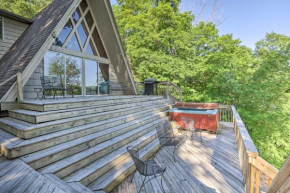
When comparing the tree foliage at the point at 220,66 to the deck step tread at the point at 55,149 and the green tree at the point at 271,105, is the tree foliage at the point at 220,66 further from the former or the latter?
the deck step tread at the point at 55,149

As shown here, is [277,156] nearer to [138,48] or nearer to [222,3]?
[138,48]

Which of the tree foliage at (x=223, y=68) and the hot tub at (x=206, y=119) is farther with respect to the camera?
the tree foliage at (x=223, y=68)

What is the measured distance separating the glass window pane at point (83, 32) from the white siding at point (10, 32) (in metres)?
3.20

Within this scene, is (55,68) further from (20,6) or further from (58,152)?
(20,6)

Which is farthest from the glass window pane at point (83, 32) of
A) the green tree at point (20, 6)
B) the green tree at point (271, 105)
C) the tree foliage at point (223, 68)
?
the green tree at point (20, 6)

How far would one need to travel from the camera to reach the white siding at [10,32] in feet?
22.2

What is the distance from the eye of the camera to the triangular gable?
4.82m

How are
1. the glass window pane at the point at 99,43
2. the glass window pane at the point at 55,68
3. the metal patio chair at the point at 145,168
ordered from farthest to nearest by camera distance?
the glass window pane at the point at 99,43 < the glass window pane at the point at 55,68 < the metal patio chair at the point at 145,168

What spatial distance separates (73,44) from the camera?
682cm

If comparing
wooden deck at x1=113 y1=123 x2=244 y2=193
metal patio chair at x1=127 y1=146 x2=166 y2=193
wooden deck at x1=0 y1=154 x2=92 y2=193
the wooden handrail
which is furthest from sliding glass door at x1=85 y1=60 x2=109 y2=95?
the wooden handrail

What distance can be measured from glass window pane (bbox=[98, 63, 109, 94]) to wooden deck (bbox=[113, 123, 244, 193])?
16.2 ft

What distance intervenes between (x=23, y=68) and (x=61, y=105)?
5.47 feet

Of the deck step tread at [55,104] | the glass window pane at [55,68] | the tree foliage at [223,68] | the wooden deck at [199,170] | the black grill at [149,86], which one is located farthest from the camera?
the tree foliage at [223,68]

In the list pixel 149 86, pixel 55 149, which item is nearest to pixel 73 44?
pixel 149 86
